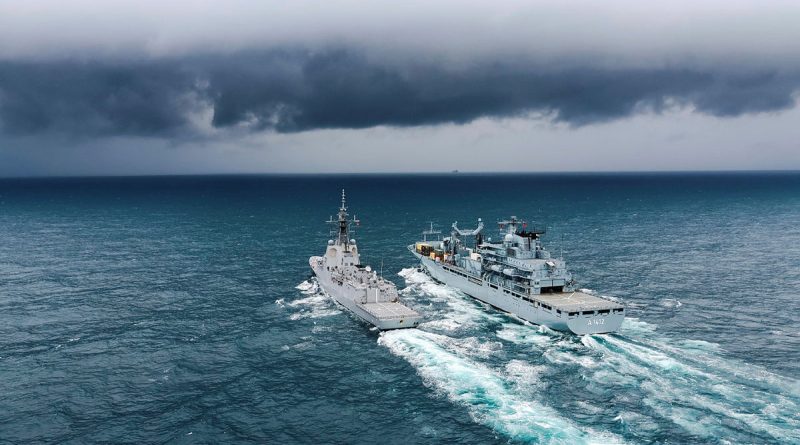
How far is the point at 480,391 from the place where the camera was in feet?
180

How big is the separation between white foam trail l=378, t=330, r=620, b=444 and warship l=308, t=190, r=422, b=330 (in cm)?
266

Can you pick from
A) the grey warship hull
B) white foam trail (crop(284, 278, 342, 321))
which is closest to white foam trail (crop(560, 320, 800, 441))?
the grey warship hull

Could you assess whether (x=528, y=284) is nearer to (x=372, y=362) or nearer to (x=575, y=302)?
(x=575, y=302)

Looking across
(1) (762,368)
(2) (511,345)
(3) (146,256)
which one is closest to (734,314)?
(1) (762,368)

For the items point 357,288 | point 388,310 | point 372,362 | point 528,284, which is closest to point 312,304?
point 357,288

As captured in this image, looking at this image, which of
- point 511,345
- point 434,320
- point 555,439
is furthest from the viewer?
Answer: point 434,320

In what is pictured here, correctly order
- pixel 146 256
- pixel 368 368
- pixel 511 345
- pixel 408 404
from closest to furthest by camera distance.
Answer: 1. pixel 408 404
2. pixel 368 368
3. pixel 511 345
4. pixel 146 256

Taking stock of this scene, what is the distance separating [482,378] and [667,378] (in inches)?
797

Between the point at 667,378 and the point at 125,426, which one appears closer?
the point at 125,426

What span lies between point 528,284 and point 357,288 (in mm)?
27564

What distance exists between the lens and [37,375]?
5828 cm

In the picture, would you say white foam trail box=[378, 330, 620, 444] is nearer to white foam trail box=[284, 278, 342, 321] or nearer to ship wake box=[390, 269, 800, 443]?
ship wake box=[390, 269, 800, 443]

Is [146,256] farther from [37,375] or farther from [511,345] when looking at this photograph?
[511,345]

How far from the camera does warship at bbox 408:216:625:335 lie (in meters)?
72.7
